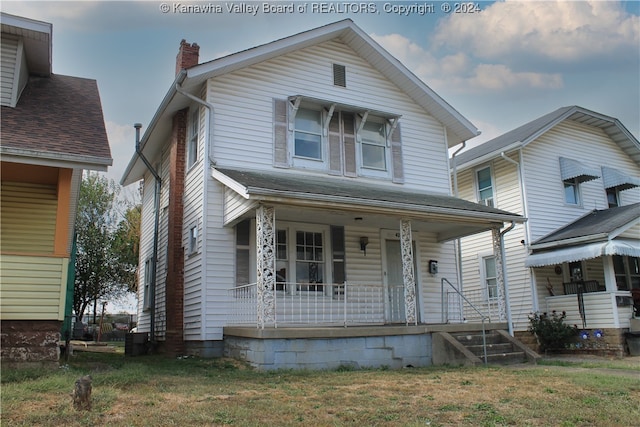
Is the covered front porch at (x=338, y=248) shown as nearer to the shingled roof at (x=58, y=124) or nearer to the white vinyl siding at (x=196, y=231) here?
the white vinyl siding at (x=196, y=231)

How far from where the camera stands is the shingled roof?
9.53 metres

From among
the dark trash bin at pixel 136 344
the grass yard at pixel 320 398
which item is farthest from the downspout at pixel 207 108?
the dark trash bin at pixel 136 344

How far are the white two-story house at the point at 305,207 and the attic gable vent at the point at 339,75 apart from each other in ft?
0.12

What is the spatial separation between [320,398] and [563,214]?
13.9 m

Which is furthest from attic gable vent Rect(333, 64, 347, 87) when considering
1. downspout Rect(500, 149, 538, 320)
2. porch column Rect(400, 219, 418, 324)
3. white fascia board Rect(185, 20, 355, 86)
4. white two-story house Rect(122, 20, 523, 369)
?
downspout Rect(500, 149, 538, 320)

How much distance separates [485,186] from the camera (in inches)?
744

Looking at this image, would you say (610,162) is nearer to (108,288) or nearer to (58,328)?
(58,328)

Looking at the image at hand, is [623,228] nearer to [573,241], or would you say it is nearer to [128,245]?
[573,241]

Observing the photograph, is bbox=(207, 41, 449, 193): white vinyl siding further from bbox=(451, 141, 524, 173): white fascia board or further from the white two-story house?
bbox=(451, 141, 524, 173): white fascia board

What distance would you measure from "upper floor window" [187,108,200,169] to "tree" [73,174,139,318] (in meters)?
17.1

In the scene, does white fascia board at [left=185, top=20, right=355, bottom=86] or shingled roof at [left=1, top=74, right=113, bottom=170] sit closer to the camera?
shingled roof at [left=1, top=74, right=113, bottom=170]

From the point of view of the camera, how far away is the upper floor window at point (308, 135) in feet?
44.9

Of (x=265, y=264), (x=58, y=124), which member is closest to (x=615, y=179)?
(x=265, y=264)

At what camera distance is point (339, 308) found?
12.9 meters
